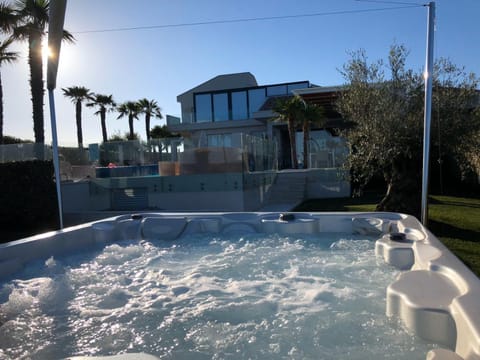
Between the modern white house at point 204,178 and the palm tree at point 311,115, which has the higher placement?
the palm tree at point 311,115

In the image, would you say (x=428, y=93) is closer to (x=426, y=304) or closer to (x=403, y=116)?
(x=403, y=116)

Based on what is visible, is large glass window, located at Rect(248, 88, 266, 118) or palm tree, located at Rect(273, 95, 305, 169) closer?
palm tree, located at Rect(273, 95, 305, 169)

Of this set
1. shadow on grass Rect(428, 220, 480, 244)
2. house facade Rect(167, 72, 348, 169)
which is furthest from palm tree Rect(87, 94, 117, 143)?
shadow on grass Rect(428, 220, 480, 244)

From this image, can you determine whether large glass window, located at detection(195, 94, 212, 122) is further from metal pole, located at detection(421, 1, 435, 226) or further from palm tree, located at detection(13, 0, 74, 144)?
metal pole, located at detection(421, 1, 435, 226)

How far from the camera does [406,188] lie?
7.14 metres

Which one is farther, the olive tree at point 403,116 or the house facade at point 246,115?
the house facade at point 246,115

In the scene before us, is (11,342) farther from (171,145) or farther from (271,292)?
(171,145)

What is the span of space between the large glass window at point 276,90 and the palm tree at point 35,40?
44.5 ft

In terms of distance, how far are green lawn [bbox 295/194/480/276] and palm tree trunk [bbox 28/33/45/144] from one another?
8671mm

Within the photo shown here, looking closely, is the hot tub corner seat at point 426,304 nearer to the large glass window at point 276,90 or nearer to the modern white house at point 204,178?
the modern white house at point 204,178

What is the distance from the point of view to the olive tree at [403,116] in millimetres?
6453

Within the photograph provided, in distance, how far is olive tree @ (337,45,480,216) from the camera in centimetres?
645

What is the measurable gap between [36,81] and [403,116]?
36.0 ft

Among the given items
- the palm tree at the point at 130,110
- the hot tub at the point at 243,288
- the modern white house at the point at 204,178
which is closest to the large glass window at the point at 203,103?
the palm tree at the point at 130,110
